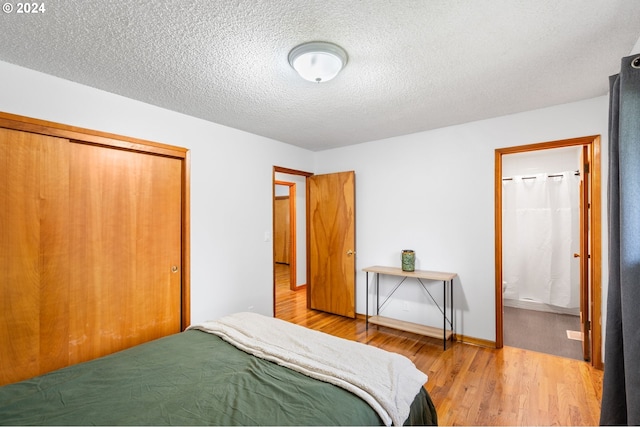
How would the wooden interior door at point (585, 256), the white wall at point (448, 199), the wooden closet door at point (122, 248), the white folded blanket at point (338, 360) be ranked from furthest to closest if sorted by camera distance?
1. the white wall at point (448, 199)
2. the wooden interior door at point (585, 256)
3. the wooden closet door at point (122, 248)
4. the white folded blanket at point (338, 360)

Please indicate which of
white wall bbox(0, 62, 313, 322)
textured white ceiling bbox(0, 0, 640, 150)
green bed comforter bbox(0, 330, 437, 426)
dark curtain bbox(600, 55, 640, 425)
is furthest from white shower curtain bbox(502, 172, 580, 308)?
green bed comforter bbox(0, 330, 437, 426)

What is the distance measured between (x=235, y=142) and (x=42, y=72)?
1613 mm

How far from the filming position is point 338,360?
1586 mm

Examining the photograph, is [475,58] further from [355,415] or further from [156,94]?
[156,94]

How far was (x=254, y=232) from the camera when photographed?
346cm

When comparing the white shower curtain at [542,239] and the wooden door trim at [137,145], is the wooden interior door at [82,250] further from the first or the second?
the white shower curtain at [542,239]

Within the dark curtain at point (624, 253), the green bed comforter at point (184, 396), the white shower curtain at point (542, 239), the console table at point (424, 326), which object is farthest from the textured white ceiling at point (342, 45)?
the white shower curtain at point (542, 239)

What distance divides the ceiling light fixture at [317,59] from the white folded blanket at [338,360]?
67.2 inches

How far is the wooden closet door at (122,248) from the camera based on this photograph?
7.13ft

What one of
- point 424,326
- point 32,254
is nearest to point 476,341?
point 424,326

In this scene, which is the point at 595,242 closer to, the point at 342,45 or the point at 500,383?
the point at 500,383

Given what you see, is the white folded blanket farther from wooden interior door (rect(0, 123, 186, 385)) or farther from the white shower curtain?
the white shower curtain

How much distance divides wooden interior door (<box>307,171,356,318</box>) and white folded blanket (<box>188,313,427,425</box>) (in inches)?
78.6

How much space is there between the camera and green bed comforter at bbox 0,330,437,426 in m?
1.17
